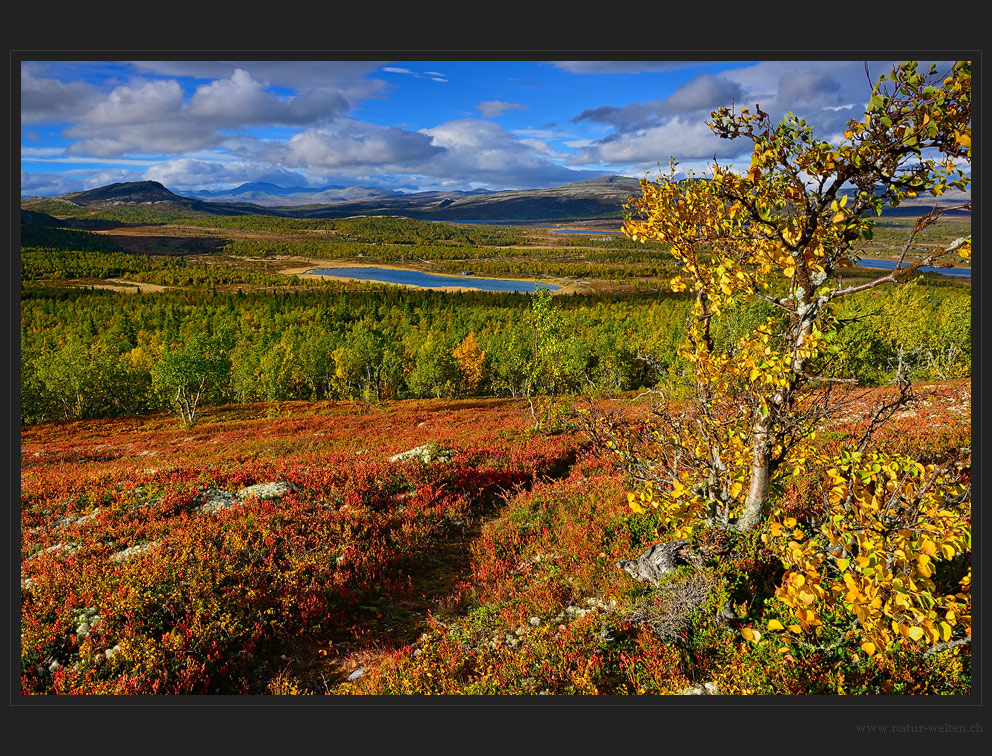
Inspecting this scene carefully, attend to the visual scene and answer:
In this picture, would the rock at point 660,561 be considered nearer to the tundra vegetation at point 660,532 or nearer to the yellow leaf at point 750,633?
the tundra vegetation at point 660,532

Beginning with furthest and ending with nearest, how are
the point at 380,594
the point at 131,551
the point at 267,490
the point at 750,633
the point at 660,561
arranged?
1. the point at 267,490
2. the point at 131,551
3. the point at 380,594
4. the point at 660,561
5. the point at 750,633

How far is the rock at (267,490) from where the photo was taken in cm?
976

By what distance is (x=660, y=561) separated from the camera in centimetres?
638

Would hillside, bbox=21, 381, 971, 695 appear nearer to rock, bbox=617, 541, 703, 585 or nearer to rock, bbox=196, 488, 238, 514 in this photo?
rock, bbox=196, 488, 238, 514

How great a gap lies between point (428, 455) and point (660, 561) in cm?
863

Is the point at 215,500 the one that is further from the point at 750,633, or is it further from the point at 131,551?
the point at 750,633

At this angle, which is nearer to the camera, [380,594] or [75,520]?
[380,594]

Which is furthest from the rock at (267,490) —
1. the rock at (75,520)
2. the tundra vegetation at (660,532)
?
the rock at (75,520)

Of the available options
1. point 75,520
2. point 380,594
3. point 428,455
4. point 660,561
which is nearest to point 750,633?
point 660,561

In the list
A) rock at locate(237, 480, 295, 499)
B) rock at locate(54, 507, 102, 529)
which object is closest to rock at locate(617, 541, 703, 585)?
rock at locate(237, 480, 295, 499)

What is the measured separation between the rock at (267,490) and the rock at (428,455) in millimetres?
3691

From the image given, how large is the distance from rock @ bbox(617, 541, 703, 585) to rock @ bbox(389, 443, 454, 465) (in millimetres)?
7429
